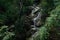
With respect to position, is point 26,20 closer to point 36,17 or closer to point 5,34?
point 36,17

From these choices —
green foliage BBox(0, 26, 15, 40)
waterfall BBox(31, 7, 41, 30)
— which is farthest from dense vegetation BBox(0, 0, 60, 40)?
waterfall BBox(31, 7, 41, 30)

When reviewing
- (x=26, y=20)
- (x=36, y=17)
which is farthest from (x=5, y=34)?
(x=36, y=17)

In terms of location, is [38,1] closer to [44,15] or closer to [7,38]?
[44,15]

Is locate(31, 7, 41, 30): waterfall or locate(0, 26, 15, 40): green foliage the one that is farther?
locate(31, 7, 41, 30): waterfall

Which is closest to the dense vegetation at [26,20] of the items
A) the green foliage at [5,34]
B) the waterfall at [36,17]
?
the green foliage at [5,34]

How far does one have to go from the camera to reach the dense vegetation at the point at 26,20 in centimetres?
583

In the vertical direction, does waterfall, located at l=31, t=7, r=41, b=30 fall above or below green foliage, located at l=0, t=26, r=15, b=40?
above

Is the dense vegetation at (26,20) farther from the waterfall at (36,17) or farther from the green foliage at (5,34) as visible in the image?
the waterfall at (36,17)

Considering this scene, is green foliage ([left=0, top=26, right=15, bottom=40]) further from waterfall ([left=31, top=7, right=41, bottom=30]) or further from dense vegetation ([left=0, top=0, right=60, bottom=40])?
waterfall ([left=31, top=7, right=41, bottom=30])

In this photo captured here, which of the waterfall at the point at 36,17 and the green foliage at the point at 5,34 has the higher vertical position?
the waterfall at the point at 36,17

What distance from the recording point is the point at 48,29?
5.80 meters

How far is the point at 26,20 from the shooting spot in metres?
7.15

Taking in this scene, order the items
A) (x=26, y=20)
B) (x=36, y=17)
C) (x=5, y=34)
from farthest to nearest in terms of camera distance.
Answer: (x=36, y=17), (x=26, y=20), (x=5, y=34)

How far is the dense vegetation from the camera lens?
583 centimetres
